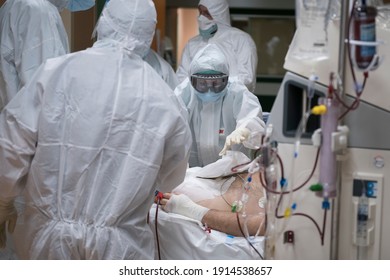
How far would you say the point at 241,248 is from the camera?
9.40ft

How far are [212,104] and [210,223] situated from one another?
0.96 metres

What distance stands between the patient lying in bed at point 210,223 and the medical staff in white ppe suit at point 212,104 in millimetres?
499

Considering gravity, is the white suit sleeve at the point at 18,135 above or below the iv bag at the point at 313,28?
Answer: below

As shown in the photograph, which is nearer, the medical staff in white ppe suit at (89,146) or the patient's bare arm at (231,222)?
the medical staff in white ppe suit at (89,146)

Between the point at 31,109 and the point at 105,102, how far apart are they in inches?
11.1

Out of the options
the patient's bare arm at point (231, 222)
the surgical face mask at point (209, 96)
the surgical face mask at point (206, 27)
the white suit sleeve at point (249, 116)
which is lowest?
the patient's bare arm at point (231, 222)

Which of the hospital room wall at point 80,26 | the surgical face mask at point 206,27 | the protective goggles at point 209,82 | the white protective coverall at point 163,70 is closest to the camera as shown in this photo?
the protective goggles at point 209,82

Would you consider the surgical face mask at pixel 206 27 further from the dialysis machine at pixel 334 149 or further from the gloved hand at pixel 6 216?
the dialysis machine at pixel 334 149

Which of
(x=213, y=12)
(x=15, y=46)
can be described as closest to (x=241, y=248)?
(x=15, y=46)

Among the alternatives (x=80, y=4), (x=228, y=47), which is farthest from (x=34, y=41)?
(x=228, y=47)

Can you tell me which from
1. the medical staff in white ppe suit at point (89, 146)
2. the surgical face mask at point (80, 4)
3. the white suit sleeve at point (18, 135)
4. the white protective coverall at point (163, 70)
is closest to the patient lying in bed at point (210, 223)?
the medical staff in white ppe suit at point (89, 146)

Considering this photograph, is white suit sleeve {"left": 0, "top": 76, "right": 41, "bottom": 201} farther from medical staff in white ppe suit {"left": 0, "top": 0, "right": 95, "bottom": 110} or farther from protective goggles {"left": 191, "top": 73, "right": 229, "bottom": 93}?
protective goggles {"left": 191, "top": 73, "right": 229, "bottom": 93}

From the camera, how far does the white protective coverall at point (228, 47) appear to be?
5457mm

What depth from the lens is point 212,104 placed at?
377 centimetres
